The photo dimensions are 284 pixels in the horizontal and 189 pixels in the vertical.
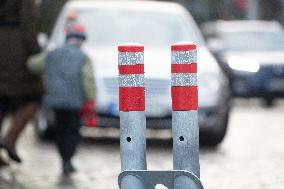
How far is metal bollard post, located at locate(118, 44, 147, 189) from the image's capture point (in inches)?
274

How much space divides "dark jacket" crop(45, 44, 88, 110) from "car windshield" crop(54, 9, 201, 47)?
3431 mm

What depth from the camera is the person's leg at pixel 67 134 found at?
1073 cm

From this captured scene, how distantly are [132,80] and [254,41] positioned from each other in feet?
57.4

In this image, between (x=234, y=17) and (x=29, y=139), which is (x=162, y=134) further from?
(x=234, y=17)

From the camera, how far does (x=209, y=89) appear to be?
527 inches

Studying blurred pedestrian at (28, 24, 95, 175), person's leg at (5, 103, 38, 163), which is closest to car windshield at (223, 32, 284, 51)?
person's leg at (5, 103, 38, 163)

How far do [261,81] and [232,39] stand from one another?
2.15 meters

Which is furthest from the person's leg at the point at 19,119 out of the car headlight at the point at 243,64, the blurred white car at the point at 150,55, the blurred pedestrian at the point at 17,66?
the car headlight at the point at 243,64

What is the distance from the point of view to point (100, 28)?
1449cm

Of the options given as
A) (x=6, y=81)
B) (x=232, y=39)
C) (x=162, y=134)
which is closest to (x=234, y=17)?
(x=232, y=39)

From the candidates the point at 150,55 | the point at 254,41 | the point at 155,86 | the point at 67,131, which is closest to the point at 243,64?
the point at 254,41

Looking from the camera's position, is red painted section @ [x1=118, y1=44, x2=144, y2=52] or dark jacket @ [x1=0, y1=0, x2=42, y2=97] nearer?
red painted section @ [x1=118, y1=44, x2=144, y2=52]

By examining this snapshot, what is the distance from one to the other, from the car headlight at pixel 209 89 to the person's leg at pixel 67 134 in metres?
2.81

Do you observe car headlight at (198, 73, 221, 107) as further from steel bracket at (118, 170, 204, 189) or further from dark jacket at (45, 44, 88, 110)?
steel bracket at (118, 170, 204, 189)
